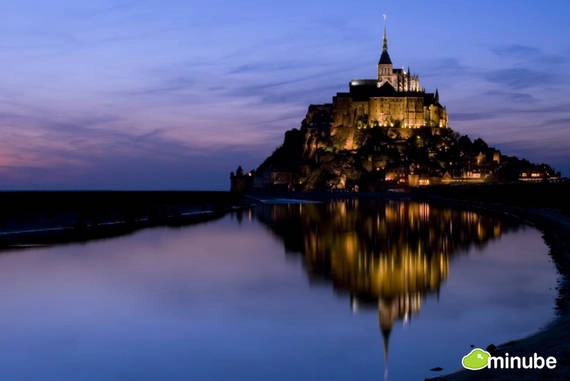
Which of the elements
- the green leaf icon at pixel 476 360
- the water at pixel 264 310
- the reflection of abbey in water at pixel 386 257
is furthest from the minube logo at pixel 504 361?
the reflection of abbey in water at pixel 386 257

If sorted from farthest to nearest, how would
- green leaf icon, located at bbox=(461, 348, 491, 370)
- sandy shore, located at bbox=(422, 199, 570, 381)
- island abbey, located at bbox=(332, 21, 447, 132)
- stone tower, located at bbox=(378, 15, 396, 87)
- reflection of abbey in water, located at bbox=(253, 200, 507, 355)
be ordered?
stone tower, located at bbox=(378, 15, 396, 87) < island abbey, located at bbox=(332, 21, 447, 132) < reflection of abbey in water, located at bbox=(253, 200, 507, 355) < green leaf icon, located at bbox=(461, 348, 491, 370) < sandy shore, located at bbox=(422, 199, 570, 381)

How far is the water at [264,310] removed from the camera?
748 centimetres

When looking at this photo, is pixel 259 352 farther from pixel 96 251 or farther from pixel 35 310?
pixel 96 251

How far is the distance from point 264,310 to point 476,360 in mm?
4592

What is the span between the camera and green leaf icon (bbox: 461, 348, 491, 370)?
6.51 m

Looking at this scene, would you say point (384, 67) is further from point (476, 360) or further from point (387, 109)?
point (476, 360)

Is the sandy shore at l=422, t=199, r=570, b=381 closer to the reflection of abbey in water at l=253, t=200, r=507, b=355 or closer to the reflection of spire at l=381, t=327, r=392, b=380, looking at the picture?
the reflection of spire at l=381, t=327, r=392, b=380

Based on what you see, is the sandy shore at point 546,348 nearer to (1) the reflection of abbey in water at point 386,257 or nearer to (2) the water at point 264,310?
(2) the water at point 264,310

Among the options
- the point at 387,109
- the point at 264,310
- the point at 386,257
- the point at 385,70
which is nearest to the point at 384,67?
the point at 385,70

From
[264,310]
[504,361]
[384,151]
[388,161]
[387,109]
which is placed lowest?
[264,310]

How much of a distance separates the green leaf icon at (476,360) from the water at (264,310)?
0.63 feet

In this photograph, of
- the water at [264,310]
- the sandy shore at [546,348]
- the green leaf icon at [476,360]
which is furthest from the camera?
the water at [264,310]

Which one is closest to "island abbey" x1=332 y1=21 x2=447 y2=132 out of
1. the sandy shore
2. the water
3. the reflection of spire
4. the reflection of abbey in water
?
the reflection of abbey in water

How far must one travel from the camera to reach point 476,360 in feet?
22.1
